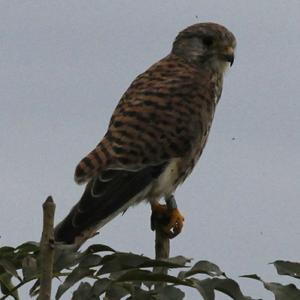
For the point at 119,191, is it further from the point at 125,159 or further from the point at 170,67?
the point at 170,67

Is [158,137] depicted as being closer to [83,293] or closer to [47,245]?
[83,293]

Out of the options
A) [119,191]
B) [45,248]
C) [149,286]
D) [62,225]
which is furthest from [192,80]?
[45,248]

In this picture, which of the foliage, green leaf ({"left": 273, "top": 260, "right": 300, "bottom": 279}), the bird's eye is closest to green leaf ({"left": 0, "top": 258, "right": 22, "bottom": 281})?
the foliage

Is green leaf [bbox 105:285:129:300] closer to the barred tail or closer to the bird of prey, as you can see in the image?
the bird of prey

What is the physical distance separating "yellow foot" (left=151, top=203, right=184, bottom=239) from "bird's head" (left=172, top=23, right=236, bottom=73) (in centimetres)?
138

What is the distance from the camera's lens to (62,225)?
408 cm

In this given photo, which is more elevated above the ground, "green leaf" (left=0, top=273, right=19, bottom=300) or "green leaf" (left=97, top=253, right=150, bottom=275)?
"green leaf" (left=97, top=253, right=150, bottom=275)

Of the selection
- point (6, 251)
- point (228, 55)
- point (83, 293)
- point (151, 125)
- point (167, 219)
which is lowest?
point (83, 293)

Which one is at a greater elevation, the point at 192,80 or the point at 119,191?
the point at 192,80

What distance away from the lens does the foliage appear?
7.38 feet

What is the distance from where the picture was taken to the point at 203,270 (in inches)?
93.1

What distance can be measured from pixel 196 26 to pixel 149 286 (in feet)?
14.1

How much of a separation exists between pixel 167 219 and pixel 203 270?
250 centimetres

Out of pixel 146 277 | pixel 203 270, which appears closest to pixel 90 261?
pixel 146 277
